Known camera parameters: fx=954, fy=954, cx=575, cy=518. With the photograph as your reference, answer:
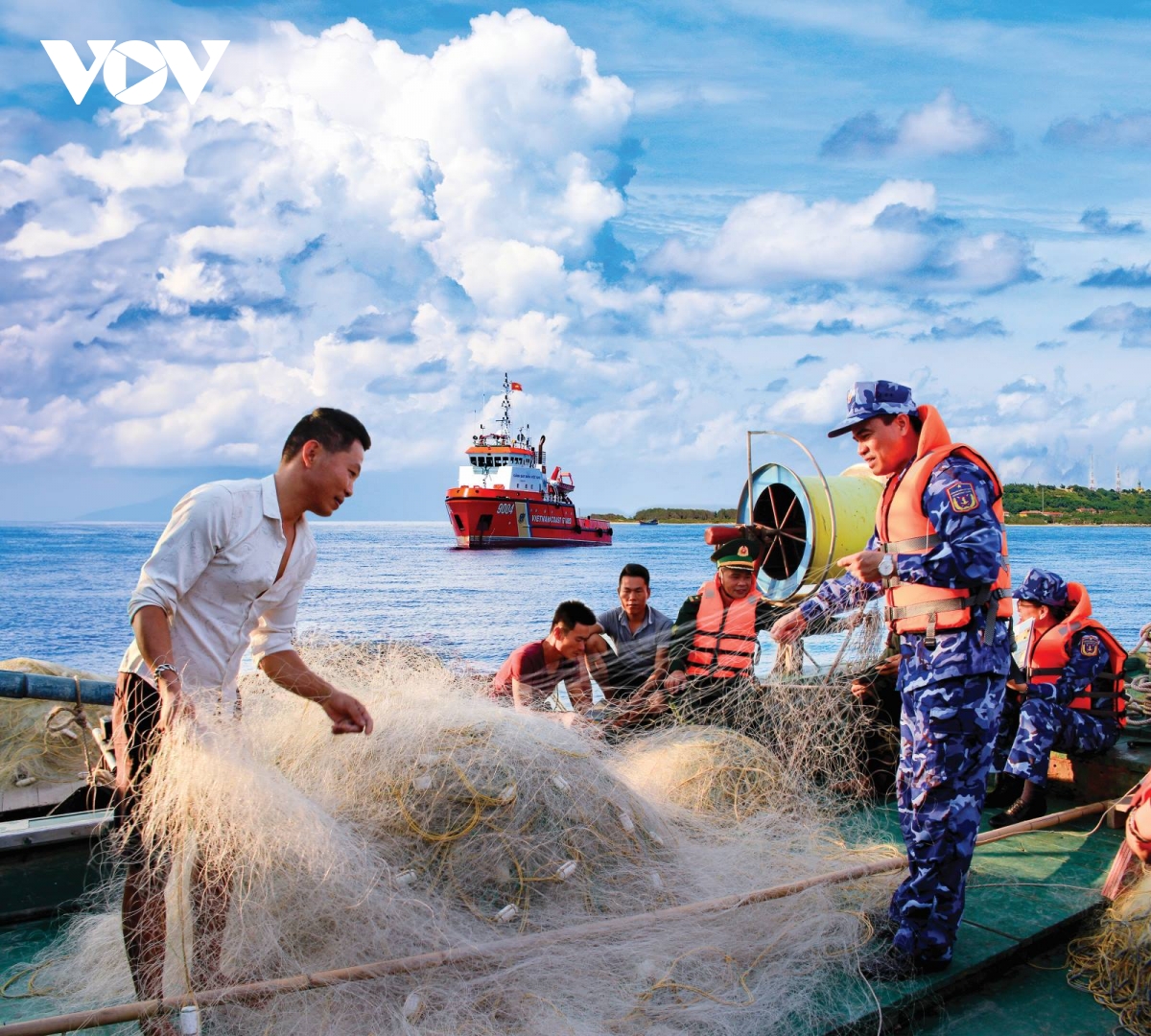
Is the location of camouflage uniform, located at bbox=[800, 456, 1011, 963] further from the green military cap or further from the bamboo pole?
Answer: the green military cap

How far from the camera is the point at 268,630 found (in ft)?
11.7

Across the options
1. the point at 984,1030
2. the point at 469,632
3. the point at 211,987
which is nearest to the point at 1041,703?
the point at 984,1030

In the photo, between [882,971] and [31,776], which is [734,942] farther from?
[31,776]

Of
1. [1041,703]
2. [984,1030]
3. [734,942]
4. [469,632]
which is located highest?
[1041,703]

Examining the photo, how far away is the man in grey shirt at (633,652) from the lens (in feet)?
19.8

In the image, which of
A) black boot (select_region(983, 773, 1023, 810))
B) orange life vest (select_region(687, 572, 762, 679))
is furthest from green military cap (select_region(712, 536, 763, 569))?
black boot (select_region(983, 773, 1023, 810))

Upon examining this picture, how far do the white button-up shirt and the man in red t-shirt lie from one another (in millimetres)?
2717

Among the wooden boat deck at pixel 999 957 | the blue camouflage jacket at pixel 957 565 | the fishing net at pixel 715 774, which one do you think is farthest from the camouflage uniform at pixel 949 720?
the fishing net at pixel 715 774

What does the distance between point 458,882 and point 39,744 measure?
3.86m

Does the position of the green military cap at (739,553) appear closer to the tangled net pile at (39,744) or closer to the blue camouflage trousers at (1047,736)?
the blue camouflage trousers at (1047,736)

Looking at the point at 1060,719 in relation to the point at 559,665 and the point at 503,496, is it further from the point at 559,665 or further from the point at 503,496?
the point at 503,496

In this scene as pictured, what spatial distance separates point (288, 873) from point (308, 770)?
2.35 ft

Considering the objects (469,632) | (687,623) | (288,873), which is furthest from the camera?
(469,632)

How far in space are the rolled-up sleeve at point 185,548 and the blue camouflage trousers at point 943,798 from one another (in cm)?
257
